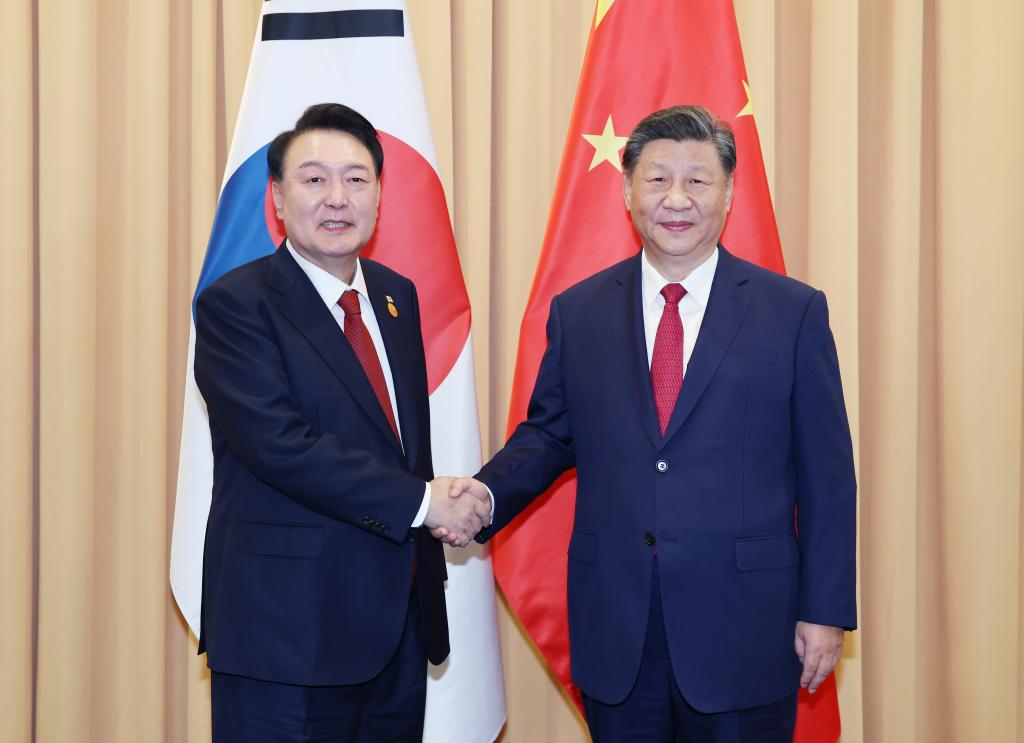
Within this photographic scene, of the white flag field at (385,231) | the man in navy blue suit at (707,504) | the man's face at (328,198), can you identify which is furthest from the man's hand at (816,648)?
the man's face at (328,198)

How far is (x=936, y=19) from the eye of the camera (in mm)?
3104

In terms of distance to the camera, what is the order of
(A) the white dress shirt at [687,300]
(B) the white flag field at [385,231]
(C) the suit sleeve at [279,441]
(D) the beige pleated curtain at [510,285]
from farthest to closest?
(D) the beige pleated curtain at [510,285] → (B) the white flag field at [385,231] → (A) the white dress shirt at [687,300] → (C) the suit sleeve at [279,441]

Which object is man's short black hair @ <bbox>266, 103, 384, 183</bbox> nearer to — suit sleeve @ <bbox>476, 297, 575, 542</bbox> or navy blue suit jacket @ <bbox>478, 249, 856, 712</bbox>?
suit sleeve @ <bbox>476, 297, 575, 542</bbox>

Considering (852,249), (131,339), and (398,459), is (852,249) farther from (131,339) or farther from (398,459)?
(131,339)

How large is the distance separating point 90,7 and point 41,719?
2.32m

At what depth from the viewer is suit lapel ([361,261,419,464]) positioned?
7.12 ft

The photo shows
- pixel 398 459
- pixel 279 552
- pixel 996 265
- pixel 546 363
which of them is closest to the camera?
pixel 279 552

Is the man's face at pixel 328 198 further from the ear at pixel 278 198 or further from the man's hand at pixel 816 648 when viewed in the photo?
the man's hand at pixel 816 648

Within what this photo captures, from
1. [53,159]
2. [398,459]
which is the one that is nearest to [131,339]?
[53,159]

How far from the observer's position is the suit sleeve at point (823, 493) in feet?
6.50

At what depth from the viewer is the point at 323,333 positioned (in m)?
2.06

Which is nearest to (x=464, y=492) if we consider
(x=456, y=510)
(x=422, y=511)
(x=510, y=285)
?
(x=456, y=510)

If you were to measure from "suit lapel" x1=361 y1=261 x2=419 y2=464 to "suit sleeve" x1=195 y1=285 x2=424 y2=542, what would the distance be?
0.12 metres

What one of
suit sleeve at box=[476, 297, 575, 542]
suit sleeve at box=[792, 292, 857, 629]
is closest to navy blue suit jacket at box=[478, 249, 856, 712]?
suit sleeve at box=[792, 292, 857, 629]
